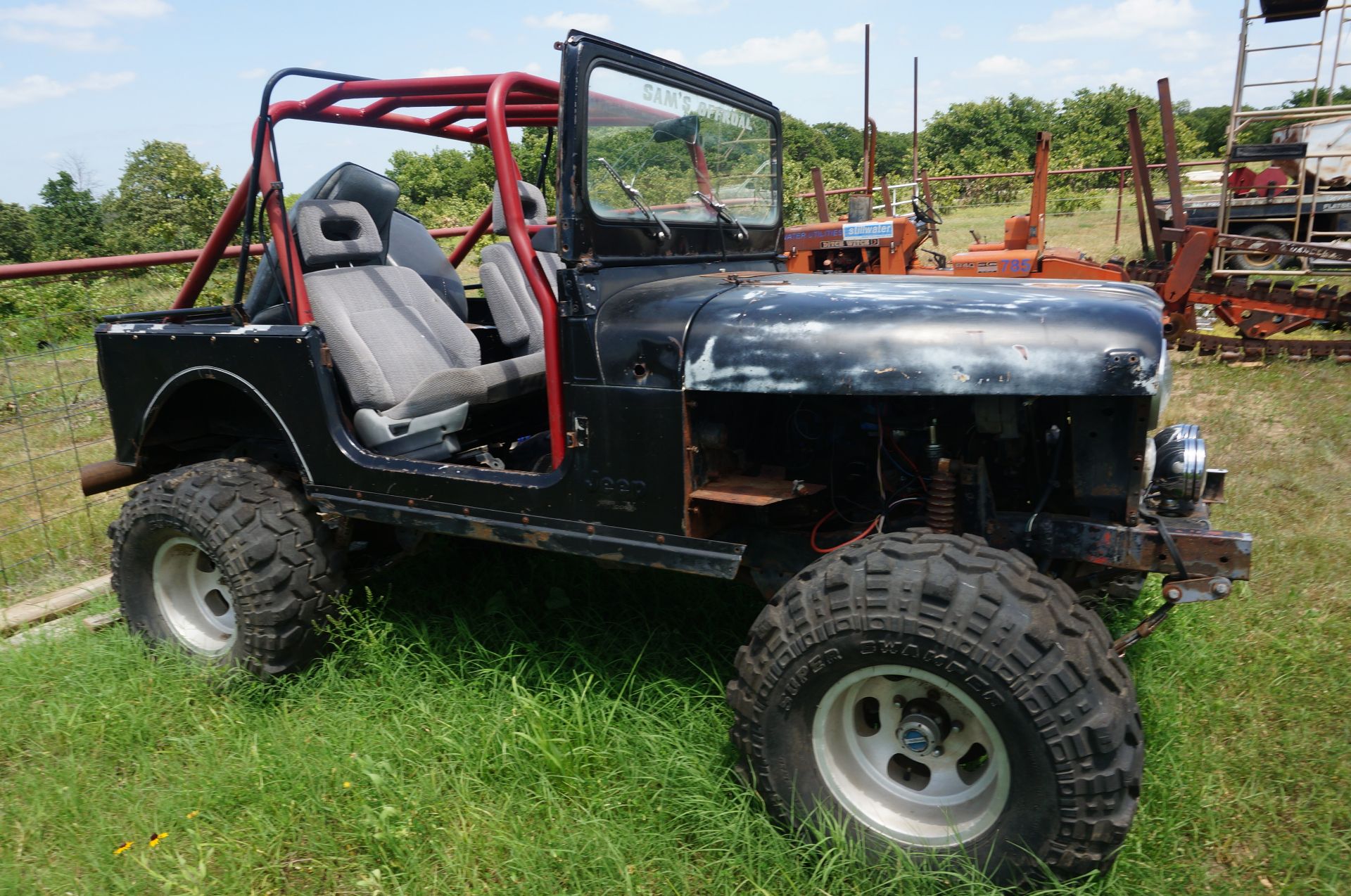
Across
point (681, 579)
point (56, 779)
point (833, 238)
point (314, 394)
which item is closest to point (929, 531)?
point (681, 579)

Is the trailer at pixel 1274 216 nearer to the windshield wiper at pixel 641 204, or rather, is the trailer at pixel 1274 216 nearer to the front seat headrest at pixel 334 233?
the windshield wiper at pixel 641 204

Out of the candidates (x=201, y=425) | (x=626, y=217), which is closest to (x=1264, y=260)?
(x=626, y=217)

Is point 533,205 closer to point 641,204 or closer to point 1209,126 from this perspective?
point 641,204

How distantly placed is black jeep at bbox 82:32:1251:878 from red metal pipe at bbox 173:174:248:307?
2 cm

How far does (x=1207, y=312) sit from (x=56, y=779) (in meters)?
9.85

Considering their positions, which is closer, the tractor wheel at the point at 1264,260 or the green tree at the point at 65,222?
the tractor wheel at the point at 1264,260

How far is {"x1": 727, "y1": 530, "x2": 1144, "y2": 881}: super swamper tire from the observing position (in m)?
1.97

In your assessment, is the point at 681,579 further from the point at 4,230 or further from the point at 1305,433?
the point at 4,230

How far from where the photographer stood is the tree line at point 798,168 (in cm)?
2583

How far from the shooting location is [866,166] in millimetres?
10969

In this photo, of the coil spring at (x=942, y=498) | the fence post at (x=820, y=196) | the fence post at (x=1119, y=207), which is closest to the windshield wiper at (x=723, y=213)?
the coil spring at (x=942, y=498)

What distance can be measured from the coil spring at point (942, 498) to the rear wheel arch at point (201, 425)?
2247mm

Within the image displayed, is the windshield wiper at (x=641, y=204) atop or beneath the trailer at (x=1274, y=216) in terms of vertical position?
atop

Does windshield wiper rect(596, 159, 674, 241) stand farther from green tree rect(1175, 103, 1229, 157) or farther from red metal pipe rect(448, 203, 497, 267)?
green tree rect(1175, 103, 1229, 157)
